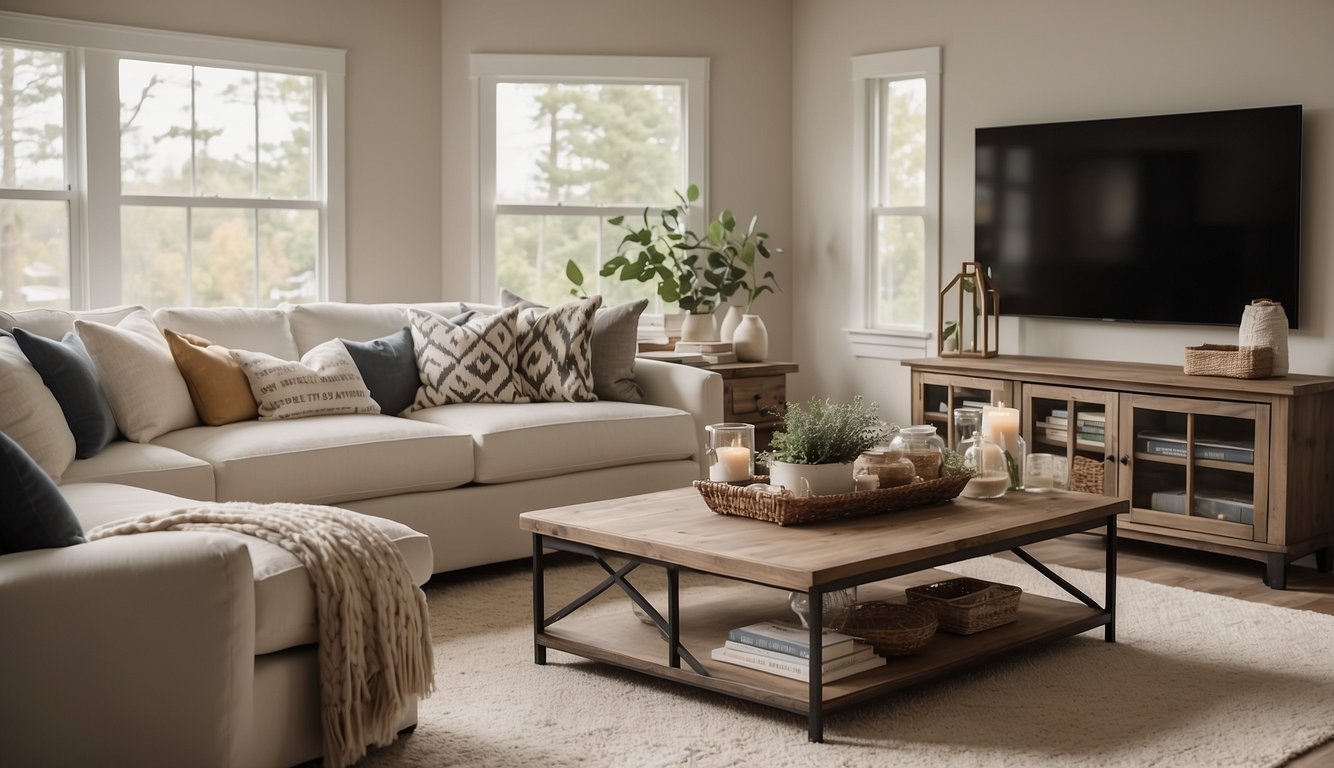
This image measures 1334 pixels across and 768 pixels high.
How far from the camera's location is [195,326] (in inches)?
173

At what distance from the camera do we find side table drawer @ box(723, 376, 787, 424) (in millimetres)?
5664

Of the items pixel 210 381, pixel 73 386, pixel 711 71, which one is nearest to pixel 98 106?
pixel 210 381

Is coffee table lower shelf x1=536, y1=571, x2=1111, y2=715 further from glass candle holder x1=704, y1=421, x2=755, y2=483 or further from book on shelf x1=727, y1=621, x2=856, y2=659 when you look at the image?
glass candle holder x1=704, y1=421, x2=755, y2=483

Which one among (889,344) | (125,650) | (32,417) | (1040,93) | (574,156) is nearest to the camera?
(125,650)

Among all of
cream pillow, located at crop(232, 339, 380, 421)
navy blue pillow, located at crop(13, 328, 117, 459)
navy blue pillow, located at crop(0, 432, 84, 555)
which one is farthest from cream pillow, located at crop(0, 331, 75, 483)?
navy blue pillow, located at crop(0, 432, 84, 555)

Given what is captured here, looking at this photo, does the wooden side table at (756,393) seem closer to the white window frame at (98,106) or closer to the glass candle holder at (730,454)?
the glass candle holder at (730,454)

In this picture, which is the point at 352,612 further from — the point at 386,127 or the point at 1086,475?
the point at 386,127

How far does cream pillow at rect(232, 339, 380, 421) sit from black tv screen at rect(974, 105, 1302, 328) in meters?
2.80

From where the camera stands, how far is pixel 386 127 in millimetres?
6035

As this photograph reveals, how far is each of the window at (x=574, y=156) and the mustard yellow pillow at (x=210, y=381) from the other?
2.12 m

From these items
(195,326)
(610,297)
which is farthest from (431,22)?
(195,326)

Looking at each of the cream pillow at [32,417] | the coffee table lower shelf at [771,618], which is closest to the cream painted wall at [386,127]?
the cream pillow at [32,417]

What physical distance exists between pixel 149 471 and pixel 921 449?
211 cm

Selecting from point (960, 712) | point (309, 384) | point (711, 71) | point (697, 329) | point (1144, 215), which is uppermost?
point (711, 71)
